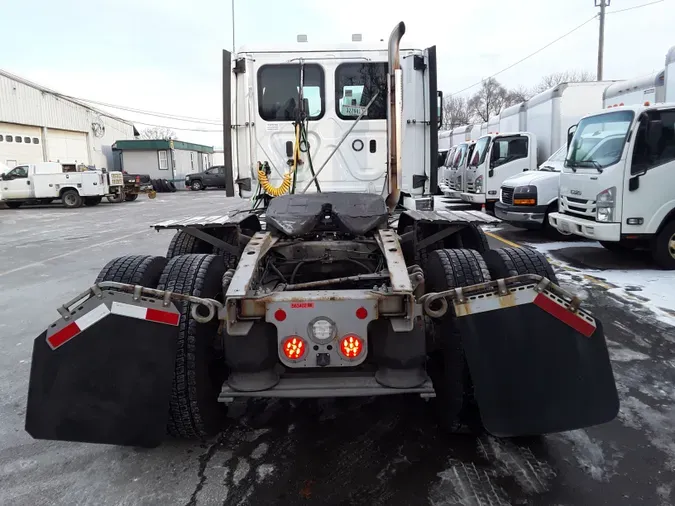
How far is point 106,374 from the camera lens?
273 cm

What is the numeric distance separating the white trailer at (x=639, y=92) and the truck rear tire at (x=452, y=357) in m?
8.14

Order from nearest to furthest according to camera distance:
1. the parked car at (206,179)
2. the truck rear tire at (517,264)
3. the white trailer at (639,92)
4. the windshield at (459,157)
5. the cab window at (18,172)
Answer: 1. the truck rear tire at (517,264)
2. the white trailer at (639,92)
3. the windshield at (459,157)
4. the cab window at (18,172)
5. the parked car at (206,179)

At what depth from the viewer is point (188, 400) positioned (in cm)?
311

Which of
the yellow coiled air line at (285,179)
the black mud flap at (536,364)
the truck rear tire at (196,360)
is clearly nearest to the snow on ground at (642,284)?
the black mud flap at (536,364)

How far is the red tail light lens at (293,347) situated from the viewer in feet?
9.53

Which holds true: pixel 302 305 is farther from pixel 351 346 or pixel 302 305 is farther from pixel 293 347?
pixel 351 346

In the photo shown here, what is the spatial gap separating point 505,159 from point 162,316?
47.5 feet

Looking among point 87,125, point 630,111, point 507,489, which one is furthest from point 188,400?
point 87,125

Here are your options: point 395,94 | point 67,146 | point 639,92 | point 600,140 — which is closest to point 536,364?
point 395,94

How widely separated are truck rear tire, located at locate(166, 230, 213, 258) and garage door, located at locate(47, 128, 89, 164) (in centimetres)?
3250

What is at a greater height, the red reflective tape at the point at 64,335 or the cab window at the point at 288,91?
the cab window at the point at 288,91

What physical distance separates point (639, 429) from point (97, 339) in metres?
3.24

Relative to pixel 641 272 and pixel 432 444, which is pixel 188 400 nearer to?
pixel 432 444

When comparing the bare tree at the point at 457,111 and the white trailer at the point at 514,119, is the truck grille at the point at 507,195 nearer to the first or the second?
the white trailer at the point at 514,119
